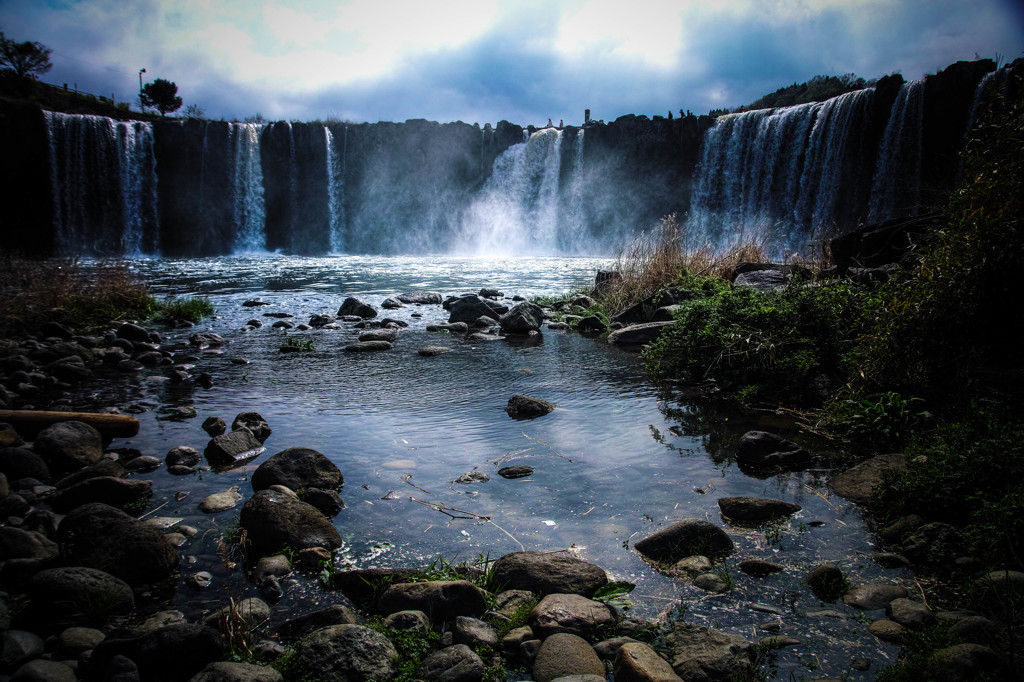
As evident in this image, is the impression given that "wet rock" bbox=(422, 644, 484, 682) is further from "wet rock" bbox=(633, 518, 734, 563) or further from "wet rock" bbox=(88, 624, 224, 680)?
"wet rock" bbox=(633, 518, 734, 563)

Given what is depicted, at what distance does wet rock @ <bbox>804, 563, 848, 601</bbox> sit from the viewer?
2.33 meters

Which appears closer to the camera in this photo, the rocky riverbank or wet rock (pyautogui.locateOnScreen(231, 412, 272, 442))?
the rocky riverbank

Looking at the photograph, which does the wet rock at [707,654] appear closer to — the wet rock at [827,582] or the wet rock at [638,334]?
the wet rock at [827,582]

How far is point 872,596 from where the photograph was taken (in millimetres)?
2273

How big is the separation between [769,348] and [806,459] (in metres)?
1.78

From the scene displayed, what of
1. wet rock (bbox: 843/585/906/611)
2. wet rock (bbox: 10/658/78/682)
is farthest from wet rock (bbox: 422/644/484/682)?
wet rock (bbox: 843/585/906/611)

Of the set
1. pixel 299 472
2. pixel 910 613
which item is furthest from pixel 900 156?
pixel 299 472

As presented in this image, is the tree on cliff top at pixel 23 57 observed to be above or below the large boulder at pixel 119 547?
above

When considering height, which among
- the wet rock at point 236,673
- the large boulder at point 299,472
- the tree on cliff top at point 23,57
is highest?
the tree on cliff top at point 23,57

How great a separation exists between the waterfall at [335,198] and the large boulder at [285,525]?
33.7 m

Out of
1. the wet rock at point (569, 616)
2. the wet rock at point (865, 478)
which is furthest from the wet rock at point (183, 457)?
the wet rock at point (865, 478)

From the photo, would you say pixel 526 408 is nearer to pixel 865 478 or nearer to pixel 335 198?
pixel 865 478

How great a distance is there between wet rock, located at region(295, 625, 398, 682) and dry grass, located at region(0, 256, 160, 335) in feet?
27.0

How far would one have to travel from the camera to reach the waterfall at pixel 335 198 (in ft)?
111
